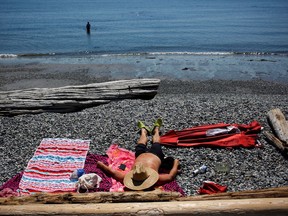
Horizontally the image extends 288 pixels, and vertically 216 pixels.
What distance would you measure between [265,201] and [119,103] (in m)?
8.51

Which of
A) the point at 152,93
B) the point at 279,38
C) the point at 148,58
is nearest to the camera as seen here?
the point at 152,93

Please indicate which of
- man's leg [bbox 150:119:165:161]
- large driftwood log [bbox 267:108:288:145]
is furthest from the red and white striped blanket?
large driftwood log [bbox 267:108:288:145]

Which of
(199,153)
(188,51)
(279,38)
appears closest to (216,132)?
(199,153)

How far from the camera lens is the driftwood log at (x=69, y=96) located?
12070mm

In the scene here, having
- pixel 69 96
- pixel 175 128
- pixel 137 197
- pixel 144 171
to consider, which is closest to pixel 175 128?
pixel 175 128

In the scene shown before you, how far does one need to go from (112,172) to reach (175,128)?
338cm

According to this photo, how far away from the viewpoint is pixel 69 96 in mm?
12453

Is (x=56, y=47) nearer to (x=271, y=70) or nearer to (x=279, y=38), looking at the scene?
(x=271, y=70)

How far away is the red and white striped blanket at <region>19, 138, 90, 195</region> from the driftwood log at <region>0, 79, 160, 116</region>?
315 centimetres

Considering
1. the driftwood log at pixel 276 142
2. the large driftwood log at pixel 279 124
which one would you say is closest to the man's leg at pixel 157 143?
the driftwood log at pixel 276 142

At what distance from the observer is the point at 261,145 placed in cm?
891

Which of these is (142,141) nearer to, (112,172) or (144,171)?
(112,172)

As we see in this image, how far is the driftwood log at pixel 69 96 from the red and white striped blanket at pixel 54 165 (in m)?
3.15

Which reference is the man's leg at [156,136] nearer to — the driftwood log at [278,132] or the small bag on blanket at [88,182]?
the small bag on blanket at [88,182]
